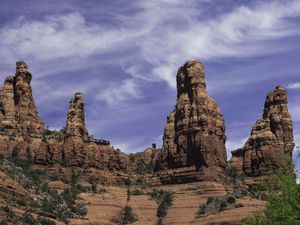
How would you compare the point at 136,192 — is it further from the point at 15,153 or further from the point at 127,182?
the point at 15,153

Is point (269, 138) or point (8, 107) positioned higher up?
point (8, 107)

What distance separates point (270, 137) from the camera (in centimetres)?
13825

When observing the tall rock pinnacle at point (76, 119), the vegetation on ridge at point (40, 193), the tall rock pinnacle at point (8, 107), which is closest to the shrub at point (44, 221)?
the vegetation on ridge at point (40, 193)

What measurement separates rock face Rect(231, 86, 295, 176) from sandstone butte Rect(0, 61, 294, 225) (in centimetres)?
20

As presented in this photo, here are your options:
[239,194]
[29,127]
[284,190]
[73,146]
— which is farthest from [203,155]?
[284,190]

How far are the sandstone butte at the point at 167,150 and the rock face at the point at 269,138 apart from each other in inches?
7.8

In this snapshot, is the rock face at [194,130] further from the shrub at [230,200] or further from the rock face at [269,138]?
the shrub at [230,200]

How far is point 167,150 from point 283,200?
103574 millimetres

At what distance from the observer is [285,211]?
35656 millimetres

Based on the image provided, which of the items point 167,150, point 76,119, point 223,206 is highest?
point 76,119

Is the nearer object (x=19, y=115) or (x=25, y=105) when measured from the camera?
(x=19, y=115)

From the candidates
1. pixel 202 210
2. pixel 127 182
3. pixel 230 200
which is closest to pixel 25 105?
pixel 127 182

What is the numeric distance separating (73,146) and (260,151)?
3740 centimetres

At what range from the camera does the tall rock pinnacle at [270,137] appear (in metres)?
137
